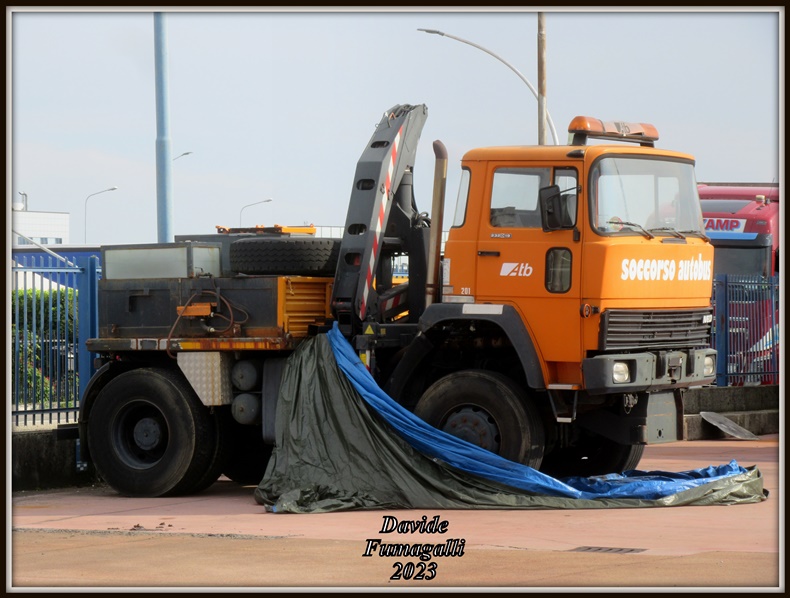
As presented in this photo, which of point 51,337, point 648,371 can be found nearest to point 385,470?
point 648,371

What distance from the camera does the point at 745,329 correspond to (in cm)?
2027

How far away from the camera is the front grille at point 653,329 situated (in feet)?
37.8

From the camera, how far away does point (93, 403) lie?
44.7ft

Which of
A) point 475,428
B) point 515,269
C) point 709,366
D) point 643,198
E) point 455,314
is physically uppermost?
point 643,198

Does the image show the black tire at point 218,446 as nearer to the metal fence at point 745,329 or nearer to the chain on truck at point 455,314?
the chain on truck at point 455,314

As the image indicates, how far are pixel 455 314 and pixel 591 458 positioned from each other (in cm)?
244

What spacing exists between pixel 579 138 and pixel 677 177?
1.00 meters

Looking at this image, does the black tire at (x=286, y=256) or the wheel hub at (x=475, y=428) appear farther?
the black tire at (x=286, y=256)

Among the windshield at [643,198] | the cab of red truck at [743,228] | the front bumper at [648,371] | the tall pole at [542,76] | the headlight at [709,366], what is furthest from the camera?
the tall pole at [542,76]

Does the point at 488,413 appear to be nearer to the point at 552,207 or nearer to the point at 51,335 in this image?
the point at 552,207

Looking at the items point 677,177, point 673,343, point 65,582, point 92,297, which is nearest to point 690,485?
point 673,343

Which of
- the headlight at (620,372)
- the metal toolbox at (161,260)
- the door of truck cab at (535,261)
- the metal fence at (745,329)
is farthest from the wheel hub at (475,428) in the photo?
the metal fence at (745,329)

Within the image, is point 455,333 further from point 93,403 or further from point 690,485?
point 93,403

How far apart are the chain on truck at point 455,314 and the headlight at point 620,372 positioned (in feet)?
0.05
